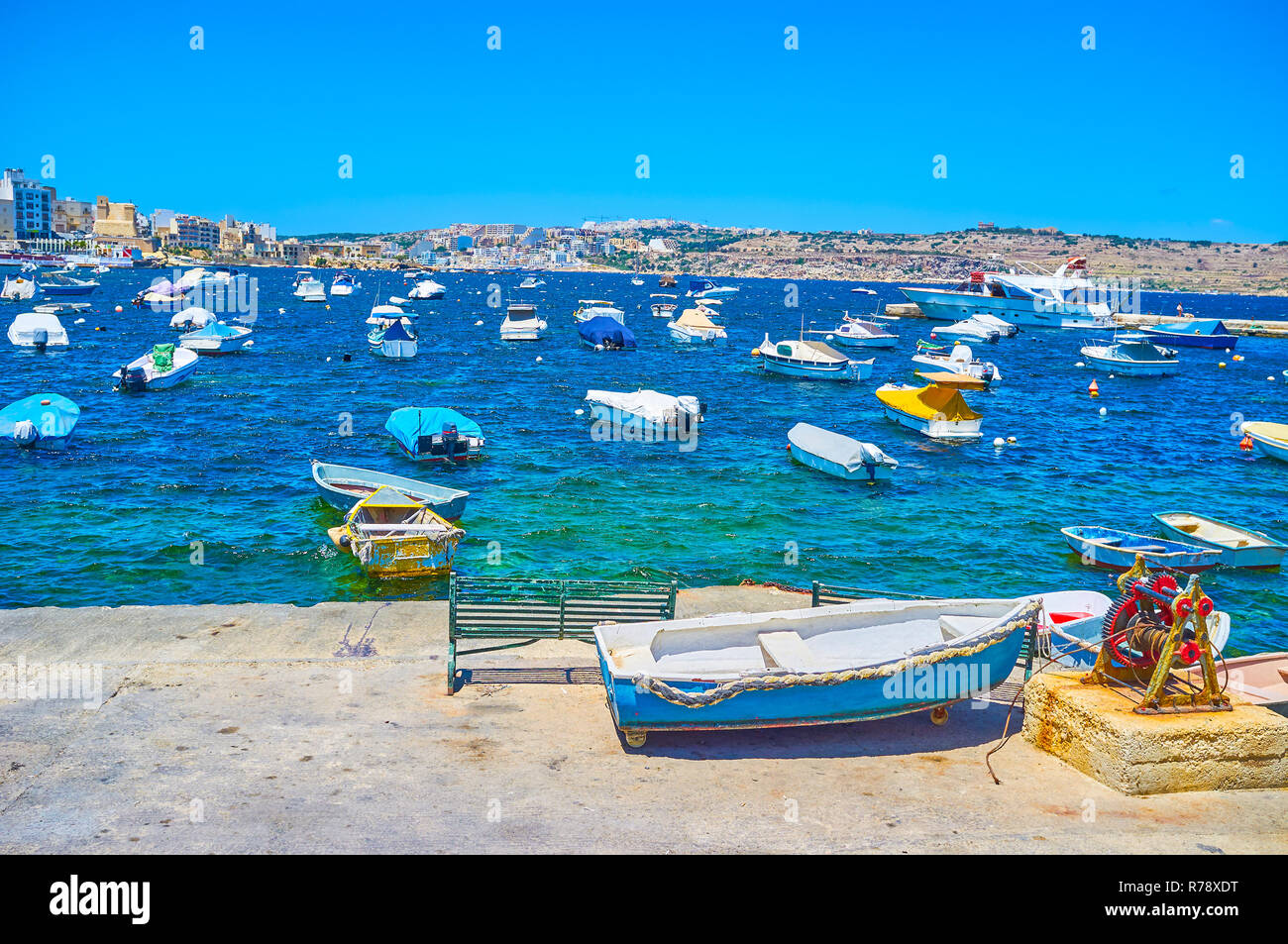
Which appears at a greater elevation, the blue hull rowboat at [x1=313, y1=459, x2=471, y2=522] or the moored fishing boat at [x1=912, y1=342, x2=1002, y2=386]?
the moored fishing boat at [x1=912, y1=342, x2=1002, y2=386]

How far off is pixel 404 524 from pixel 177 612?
6096 millimetres

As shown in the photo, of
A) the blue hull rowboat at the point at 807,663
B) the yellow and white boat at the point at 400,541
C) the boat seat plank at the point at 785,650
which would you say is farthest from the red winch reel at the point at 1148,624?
the yellow and white boat at the point at 400,541

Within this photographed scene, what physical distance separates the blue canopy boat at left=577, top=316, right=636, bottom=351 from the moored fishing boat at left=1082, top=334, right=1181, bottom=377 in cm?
3323

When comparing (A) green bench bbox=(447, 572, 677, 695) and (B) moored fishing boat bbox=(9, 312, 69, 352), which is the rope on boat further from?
(B) moored fishing boat bbox=(9, 312, 69, 352)

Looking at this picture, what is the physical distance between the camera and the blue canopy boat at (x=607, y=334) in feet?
216

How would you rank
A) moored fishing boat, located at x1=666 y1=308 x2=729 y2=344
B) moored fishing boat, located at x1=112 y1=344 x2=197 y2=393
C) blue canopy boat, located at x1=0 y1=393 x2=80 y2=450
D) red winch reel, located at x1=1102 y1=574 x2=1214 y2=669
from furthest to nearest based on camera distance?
moored fishing boat, located at x1=666 y1=308 x2=729 y2=344 → moored fishing boat, located at x1=112 y1=344 x2=197 y2=393 → blue canopy boat, located at x1=0 y1=393 x2=80 y2=450 → red winch reel, located at x1=1102 y1=574 x2=1214 y2=669

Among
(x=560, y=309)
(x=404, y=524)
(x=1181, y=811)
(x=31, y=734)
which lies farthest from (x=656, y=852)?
(x=560, y=309)

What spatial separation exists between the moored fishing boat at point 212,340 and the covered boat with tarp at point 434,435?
32.7 m

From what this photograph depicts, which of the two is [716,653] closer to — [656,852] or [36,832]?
[656,852]

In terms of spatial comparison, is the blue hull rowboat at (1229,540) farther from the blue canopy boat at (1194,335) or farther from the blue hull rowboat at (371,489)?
the blue canopy boat at (1194,335)

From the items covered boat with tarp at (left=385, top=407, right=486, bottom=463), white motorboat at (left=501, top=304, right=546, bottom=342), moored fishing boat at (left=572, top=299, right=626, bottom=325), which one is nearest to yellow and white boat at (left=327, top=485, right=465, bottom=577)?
covered boat with tarp at (left=385, top=407, right=486, bottom=463)

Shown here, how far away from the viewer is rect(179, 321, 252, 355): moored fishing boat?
56.2 meters

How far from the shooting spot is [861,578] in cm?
2006

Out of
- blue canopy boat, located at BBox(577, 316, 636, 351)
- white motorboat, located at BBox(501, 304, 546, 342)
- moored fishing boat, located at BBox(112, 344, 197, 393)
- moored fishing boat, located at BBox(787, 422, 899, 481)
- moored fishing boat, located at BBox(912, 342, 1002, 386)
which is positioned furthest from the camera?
→ white motorboat, located at BBox(501, 304, 546, 342)
